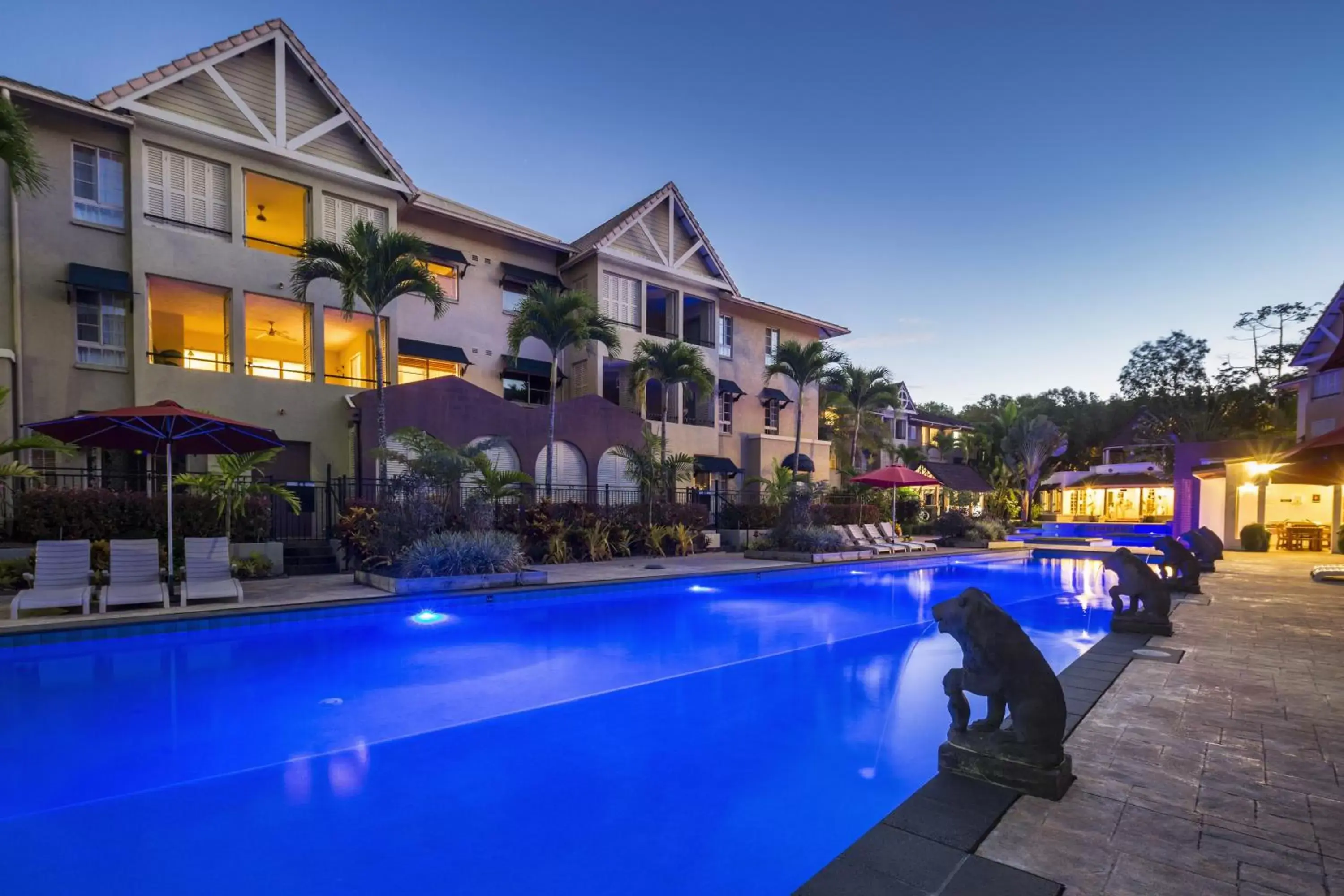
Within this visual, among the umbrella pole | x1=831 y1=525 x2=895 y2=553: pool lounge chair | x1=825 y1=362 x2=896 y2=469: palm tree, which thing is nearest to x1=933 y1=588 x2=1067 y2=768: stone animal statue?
the umbrella pole

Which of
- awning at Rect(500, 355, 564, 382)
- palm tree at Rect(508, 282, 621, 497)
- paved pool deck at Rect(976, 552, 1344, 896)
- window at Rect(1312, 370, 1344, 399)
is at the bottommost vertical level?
paved pool deck at Rect(976, 552, 1344, 896)

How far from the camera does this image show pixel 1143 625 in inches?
264

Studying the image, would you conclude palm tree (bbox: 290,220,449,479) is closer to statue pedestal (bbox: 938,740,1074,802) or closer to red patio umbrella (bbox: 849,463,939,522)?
statue pedestal (bbox: 938,740,1074,802)

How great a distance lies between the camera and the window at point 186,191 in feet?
46.7

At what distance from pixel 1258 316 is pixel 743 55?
102ft

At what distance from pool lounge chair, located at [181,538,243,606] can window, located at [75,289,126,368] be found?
25.1ft

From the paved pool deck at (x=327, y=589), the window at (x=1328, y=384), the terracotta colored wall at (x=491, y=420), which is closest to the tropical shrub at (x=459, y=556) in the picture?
the paved pool deck at (x=327, y=589)

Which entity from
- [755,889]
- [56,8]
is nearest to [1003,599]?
[755,889]

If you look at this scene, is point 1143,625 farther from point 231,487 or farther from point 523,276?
point 523,276

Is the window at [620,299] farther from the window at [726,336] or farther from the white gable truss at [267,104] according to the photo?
the white gable truss at [267,104]

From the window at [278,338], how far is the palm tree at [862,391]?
65.7 feet

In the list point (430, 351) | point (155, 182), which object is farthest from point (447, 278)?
point (155, 182)

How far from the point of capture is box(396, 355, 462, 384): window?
1941cm

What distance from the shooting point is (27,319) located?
12977 millimetres
